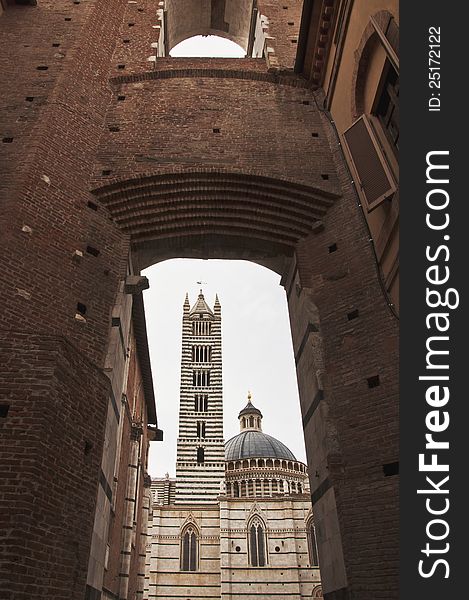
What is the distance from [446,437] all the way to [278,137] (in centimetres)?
857

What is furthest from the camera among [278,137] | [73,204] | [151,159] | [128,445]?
[128,445]

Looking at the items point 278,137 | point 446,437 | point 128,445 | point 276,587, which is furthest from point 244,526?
point 446,437

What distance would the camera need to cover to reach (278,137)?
37.1ft

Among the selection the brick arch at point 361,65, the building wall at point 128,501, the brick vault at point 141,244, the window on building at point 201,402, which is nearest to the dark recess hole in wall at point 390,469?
the brick vault at point 141,244

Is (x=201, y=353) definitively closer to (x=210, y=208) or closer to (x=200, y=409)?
(x=200, y=409)

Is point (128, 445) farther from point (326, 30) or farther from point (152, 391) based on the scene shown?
point (326, 30)

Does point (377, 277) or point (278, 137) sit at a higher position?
point (278, 137)

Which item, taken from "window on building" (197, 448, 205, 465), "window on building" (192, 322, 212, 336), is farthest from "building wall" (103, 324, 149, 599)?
"window on building" (192, 322, 212, 336)

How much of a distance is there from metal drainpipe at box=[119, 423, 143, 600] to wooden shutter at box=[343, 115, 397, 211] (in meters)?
11.8

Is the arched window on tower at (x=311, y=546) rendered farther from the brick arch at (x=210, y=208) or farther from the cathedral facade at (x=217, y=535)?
the brick arch at (x=210, y=208)

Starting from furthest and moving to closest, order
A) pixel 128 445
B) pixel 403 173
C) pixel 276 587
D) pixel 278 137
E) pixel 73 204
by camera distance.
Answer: pixel 276 587 → pixel 128 445 → pixel 278 137 → pixel 73 204 → pixel 403 173

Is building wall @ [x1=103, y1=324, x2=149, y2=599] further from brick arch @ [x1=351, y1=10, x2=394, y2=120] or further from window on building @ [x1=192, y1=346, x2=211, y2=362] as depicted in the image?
window on building @ [x1=192, y1=346, x2=211, y2=362]

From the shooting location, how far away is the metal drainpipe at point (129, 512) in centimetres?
1493

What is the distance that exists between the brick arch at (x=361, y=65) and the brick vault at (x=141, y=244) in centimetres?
118
